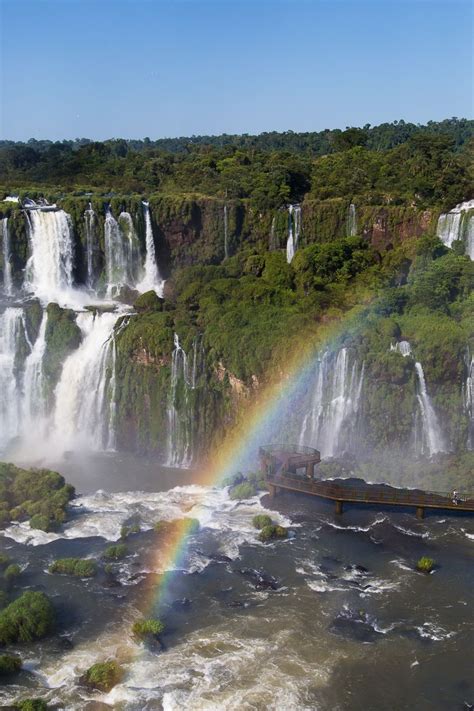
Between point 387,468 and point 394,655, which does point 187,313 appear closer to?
point 387,468

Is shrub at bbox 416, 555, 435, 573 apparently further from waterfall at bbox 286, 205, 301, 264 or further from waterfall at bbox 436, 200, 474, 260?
waterfall at bbox 286, 205, 301, 264

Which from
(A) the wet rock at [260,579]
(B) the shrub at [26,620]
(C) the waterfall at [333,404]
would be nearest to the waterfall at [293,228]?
(C) the waterfall at [333,404]

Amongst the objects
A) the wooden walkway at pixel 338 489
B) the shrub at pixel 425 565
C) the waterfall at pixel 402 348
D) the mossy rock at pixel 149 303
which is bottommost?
the shrub at pixel 425 565

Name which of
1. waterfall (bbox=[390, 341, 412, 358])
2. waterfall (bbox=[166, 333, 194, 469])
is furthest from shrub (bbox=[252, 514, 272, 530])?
waterfall (bbox=[390, 341, 412, 358])

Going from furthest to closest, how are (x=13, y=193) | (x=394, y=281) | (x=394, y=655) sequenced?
(x=13, y=193) → (x=394, y=281) → (x=394, y=655)

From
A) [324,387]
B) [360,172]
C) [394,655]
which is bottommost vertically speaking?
[394,655]

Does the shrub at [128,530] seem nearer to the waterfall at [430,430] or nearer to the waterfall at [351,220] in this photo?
the waterfall at [430,430]

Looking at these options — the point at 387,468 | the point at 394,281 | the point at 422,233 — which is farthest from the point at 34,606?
the point at 422,233

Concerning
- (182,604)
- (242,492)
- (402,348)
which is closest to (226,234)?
(402,348)

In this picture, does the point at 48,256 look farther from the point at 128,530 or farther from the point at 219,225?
the point at 128,530
